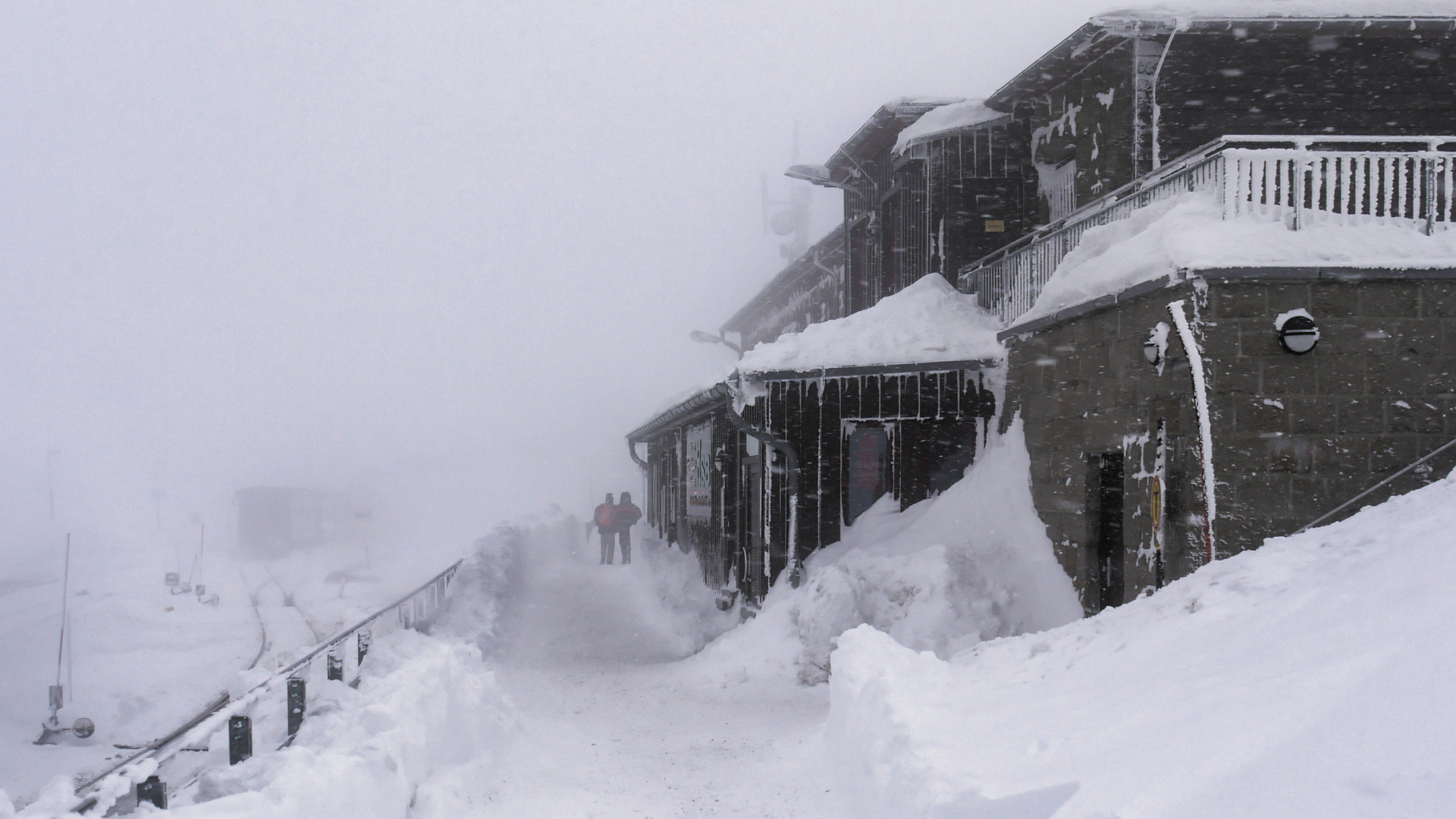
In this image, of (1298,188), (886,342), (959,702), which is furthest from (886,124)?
(959,702)

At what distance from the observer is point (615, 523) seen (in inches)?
945

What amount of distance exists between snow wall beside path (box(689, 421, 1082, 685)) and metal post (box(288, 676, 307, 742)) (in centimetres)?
535

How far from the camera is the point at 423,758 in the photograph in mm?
5965

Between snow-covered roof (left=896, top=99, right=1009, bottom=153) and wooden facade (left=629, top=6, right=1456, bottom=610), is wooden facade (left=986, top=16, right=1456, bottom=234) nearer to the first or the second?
wooden facade (left=629, top=6, right=1456, bottom=610)

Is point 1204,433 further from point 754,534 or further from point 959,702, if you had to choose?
point 754,534

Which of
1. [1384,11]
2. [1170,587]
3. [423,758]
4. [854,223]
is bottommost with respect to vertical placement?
[423,758]

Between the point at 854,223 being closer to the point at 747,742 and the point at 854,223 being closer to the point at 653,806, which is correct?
the point at 747,742

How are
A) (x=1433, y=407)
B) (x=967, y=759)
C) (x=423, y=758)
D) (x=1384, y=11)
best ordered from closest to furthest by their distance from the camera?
(x=967, y=759), (x=423, y=758), (x=1433, y=407), (x=1384, y=11)

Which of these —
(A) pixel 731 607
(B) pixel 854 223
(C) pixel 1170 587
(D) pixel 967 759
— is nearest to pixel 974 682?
(C) pixel 1170 587

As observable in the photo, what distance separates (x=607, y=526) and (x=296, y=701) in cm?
1826

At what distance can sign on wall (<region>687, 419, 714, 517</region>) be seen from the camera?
1664 centimetres

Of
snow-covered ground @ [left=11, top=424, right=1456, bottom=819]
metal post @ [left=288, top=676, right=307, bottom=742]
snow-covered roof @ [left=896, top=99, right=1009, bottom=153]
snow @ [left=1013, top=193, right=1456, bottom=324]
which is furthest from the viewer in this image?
snow-covered roof @ [left=896, top=99, right=1009, bottom=153]

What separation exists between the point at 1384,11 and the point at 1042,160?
4510mm

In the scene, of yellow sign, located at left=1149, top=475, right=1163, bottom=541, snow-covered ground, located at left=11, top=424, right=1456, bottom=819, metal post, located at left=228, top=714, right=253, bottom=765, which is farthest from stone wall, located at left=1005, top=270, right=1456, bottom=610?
metal post, located at left=228, top=714, right=253, bottom=765
